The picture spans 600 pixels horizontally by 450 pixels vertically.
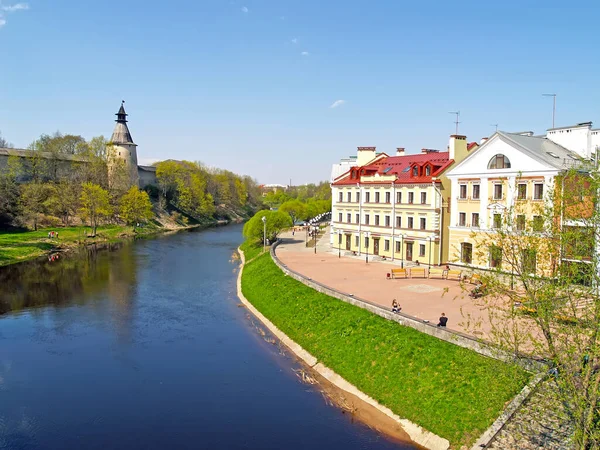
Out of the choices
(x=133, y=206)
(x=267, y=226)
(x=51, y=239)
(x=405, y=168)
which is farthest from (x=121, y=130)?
(x=405, y=168)

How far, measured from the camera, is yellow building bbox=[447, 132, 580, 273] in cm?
3022

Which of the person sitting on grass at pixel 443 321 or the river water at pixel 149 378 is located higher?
the person sitting on grass at pixel 443 321

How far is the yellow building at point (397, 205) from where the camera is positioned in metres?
38.4

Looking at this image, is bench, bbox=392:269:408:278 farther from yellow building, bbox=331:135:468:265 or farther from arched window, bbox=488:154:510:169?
arched window, bbox=488:154:510:169

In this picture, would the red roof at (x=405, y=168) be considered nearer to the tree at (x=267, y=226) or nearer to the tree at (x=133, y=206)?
the tree at (x=267, y=226)

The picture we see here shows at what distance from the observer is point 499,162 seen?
1288 inches

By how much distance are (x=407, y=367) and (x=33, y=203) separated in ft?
201

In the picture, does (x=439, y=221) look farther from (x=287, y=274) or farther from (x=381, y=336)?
(x=381, y=336)

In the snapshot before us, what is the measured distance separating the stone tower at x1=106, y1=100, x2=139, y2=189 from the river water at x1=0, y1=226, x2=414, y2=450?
167 ft

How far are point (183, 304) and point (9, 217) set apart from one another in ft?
139

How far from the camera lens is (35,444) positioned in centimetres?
1642

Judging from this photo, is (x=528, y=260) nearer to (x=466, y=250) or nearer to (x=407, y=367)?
(x=407, y=367)

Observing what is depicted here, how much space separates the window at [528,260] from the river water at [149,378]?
7630mm

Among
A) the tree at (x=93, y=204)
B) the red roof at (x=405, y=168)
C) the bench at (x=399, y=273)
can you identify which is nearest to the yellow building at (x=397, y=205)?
the red roof at (x=405, y=168)
